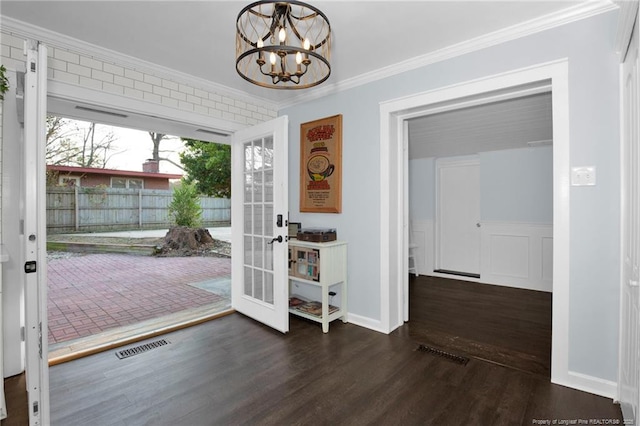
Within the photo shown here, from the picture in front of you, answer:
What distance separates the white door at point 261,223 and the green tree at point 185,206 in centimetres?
563

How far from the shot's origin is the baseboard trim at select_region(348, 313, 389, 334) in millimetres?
3191

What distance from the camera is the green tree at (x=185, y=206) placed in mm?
8805

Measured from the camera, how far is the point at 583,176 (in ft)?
6.99

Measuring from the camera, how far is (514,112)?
3826mm

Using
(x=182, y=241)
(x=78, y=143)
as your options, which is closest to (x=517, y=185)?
(x=182, y=241)

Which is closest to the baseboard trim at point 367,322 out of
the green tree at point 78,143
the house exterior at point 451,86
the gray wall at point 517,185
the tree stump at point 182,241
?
the house exterior at point 451,86

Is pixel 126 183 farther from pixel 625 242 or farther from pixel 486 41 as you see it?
pixel 625 242

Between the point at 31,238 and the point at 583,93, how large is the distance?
3369 millimetres

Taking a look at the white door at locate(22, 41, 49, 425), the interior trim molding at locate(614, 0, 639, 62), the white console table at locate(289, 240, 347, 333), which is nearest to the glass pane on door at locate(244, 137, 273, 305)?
the white console table at locate(289, 240, 347, 333)

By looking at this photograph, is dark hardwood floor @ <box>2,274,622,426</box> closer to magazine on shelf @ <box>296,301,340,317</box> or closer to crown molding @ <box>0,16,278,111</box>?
magazine on shelf @ <box>296,301,340,317</box>

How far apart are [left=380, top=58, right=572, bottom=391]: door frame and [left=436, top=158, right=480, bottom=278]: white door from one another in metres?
2.53

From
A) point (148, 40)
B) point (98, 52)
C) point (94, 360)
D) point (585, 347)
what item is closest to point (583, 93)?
point (585, 347)

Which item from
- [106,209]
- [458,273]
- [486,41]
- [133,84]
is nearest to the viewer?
[486,41]

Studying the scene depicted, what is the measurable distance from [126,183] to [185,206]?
4121mm
